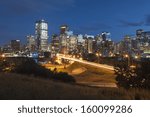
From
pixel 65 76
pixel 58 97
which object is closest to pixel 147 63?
pixel 65 76

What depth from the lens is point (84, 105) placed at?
363 inches

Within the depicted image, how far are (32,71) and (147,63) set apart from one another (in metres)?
13.9

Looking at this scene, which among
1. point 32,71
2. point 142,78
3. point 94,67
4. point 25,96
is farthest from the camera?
point 94,67

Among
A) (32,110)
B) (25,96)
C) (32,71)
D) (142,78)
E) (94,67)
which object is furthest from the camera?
(94,67)

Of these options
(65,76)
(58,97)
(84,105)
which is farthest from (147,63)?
(84,105)

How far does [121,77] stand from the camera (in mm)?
32750

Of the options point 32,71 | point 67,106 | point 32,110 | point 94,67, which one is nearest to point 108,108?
point 67,106

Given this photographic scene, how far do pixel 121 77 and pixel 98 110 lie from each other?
24210 millimetres

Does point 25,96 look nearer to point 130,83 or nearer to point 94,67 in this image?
point 130,83

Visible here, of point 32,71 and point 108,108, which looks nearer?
point 108,108

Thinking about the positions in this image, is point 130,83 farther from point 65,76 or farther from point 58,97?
point 58,97

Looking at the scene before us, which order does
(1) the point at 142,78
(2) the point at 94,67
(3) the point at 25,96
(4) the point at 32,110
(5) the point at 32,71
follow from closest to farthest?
1. (4) the point at 32,110
2. (3) the point at 25,96
3. (1) the point at 142,78
4. (5) the point at 32,71
5. (2) the point at 94,67

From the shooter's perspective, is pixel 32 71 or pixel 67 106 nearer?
pixel 67 106

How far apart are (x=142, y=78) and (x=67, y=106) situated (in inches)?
900
